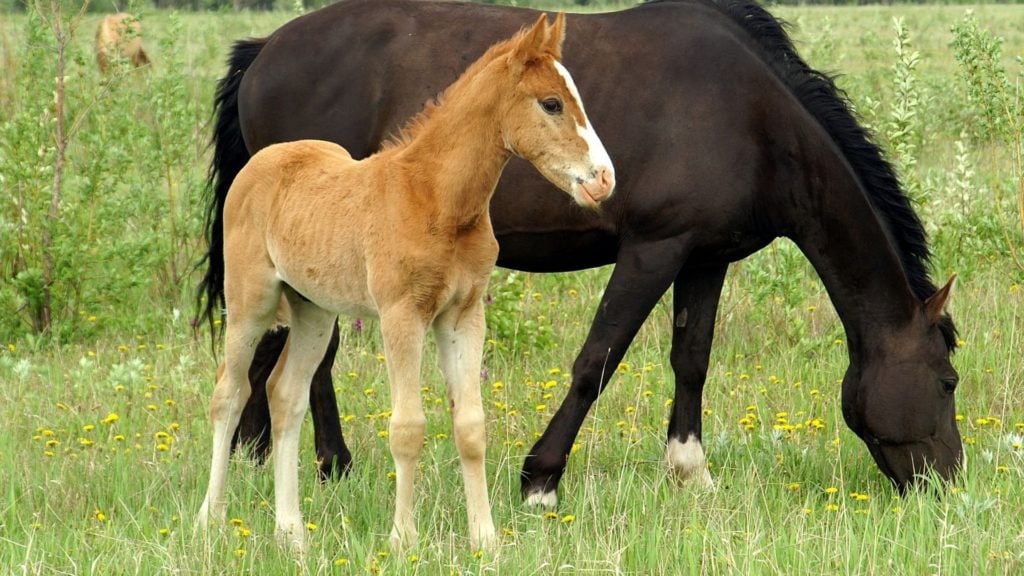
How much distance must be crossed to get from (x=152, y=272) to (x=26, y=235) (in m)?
0.89

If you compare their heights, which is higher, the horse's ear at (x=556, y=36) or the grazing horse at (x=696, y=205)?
the horse's ear at (x=556, y=36)

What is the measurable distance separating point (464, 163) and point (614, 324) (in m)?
1.41

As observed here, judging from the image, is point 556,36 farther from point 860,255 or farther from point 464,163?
point 860,255

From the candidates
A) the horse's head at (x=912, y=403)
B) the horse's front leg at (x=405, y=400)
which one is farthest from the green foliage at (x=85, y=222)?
the horse's head at (x=912, y=403)

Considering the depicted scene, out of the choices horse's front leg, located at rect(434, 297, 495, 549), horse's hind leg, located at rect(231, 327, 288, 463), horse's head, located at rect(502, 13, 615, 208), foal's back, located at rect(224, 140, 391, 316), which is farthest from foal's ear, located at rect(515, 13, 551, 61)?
horse's hind leg, located at rect(231, 327, 288, 463)

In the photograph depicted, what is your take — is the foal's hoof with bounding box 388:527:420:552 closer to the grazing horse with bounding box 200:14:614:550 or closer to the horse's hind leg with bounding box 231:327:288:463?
the grazing horse with bounding box 200:14:614:550

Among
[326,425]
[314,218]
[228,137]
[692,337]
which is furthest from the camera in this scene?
[228,137]

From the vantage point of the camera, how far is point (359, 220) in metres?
4.02

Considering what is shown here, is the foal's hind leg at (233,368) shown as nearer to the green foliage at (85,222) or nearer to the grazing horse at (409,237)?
the grazing horse at (409,237)

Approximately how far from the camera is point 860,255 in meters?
5.04

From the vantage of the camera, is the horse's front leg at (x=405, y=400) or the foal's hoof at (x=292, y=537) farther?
the foal's hoof at (x=292, y=537)

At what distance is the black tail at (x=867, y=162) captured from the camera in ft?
16.8

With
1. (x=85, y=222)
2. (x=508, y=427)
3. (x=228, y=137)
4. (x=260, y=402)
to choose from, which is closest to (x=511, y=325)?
(x=508, y=427)

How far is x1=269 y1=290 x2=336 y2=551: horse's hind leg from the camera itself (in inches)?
170
